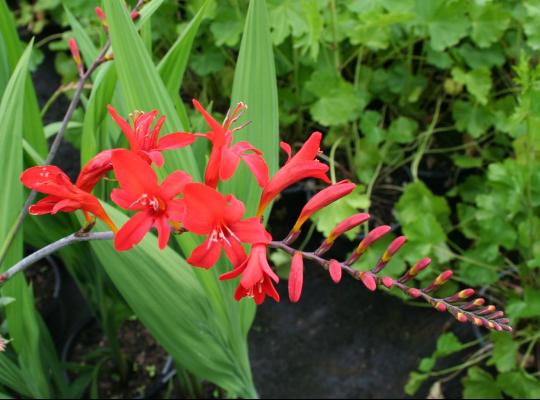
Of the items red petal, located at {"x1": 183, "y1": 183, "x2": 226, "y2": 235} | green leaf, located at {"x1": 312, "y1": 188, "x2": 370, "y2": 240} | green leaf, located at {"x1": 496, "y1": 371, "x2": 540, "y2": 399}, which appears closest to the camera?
red petal, located at {"x1": 183, "y1": 183, "x2": 226, "y2": 235}

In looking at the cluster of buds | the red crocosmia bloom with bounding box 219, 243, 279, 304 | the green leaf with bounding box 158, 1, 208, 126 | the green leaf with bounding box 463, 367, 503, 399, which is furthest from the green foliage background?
the red crocosmia bloom with bounding box 219, 243, 279, 304

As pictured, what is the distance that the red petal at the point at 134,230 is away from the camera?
1.79 ft

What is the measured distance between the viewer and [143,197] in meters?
0.55

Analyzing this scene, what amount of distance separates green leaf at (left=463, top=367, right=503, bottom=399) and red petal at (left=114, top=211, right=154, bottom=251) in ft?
3.02

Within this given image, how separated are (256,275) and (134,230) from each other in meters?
0.11

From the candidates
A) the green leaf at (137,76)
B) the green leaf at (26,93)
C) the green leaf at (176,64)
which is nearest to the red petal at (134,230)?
the green leaf at (137,76)

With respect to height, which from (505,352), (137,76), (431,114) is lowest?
(505,352)

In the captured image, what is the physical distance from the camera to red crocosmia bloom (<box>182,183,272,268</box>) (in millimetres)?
533

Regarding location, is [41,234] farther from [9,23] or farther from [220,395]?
[220,395]

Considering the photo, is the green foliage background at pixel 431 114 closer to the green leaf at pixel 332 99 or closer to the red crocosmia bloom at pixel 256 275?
the green leaf at pixel 332 99

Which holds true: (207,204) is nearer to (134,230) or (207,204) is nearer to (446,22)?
(134,230)

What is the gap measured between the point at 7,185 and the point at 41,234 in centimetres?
23

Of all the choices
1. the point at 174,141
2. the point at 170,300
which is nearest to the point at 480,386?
the point at 170,300

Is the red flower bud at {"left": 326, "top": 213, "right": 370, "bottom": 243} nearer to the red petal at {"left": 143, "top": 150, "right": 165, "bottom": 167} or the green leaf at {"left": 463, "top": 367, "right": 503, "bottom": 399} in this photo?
the red petal at {"left": 143, "top": 150, "right": 165, "bottom": 167}
